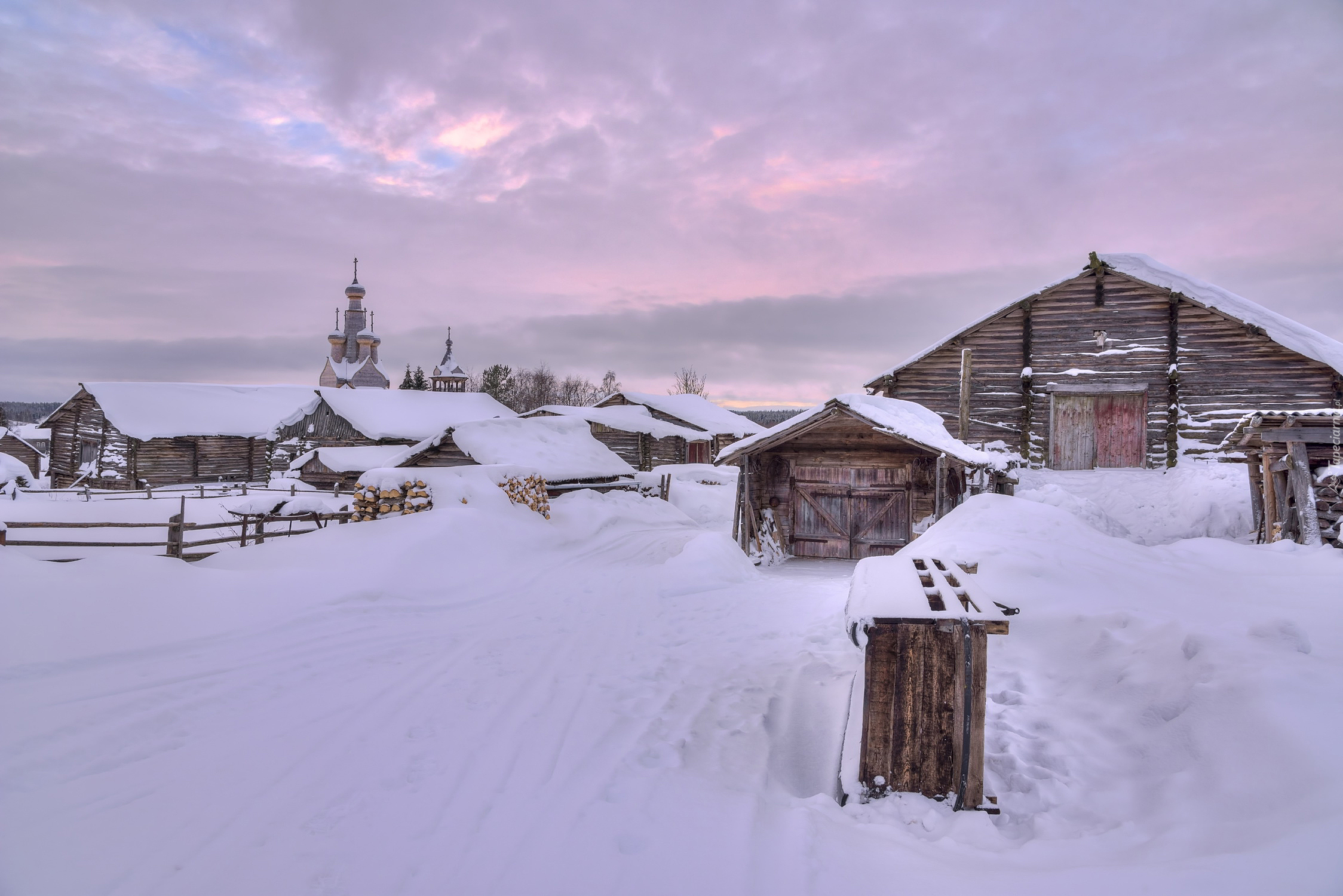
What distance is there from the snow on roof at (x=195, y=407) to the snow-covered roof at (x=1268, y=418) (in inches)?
1384

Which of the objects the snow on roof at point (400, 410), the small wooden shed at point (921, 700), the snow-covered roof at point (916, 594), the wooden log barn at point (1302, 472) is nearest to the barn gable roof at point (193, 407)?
the snow on roof at point (400, 410)

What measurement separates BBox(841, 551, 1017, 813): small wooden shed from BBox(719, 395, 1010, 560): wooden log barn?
8963 millimetres

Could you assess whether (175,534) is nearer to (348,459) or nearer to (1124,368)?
(348,459)

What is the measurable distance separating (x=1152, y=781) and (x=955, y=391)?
17.0 m

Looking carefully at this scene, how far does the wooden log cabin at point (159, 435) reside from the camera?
3100cm

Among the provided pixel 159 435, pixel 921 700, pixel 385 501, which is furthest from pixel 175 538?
pixel 159 435

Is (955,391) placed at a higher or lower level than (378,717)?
higher

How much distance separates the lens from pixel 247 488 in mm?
24281

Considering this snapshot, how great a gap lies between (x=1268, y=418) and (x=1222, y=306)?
979 centimetres

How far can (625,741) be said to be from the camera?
4641 mm

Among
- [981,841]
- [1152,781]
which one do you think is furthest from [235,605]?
[1152,781]

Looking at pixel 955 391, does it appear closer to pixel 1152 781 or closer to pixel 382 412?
pixel 1152 781

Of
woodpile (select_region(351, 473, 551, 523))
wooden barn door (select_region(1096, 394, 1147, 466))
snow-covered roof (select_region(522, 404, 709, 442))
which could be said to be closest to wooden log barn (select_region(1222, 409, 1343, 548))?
wooden barn door (select_region(1096, 394, 1147, 466))

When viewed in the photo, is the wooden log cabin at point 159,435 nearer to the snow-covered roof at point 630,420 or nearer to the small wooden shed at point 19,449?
Answer: the snow-covered roof at point 630,420
